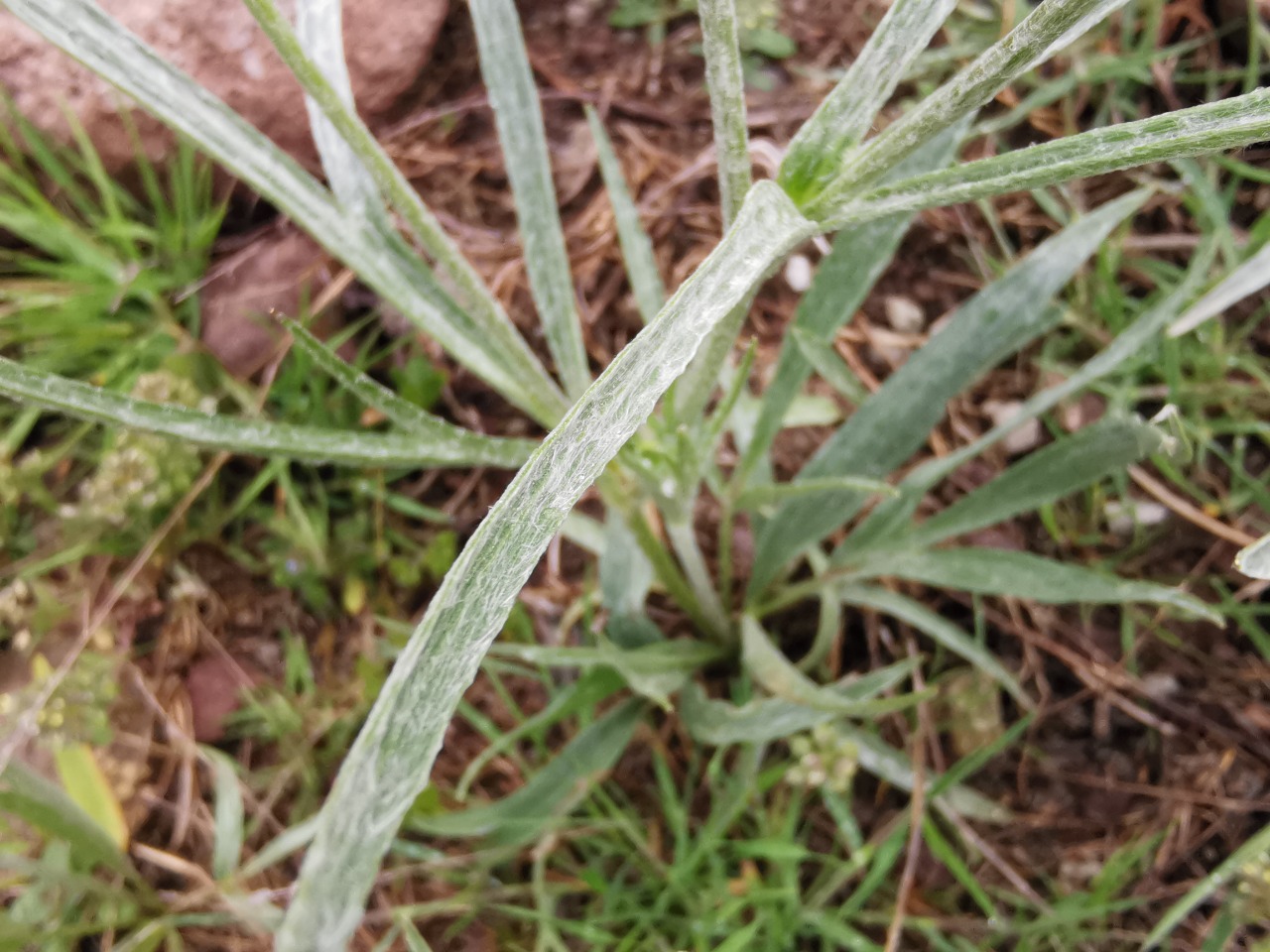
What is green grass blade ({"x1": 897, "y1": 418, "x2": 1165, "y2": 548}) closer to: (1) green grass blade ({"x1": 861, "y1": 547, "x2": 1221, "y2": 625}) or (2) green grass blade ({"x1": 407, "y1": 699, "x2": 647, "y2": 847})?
(1) green grass blade ({"x1": 861, "y1": 547, "x2": 1221, "y2": 625})

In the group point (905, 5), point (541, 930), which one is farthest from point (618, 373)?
point (541, 930)

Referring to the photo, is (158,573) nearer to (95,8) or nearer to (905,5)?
(95,8)

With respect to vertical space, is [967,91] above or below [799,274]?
above

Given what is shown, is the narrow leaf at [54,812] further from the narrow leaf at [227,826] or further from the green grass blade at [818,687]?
the green grass blade at [818,687]

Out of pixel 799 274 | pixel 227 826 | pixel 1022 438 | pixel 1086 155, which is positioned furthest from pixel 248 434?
pixel 1022 438

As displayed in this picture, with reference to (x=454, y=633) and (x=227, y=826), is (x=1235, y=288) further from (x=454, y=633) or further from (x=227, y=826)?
→ (x=227, y=826)

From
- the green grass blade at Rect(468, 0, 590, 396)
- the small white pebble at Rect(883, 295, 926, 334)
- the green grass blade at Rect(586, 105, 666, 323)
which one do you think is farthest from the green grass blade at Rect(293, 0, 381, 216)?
the small white pebble at Rect(883, 295, 926, 334)
